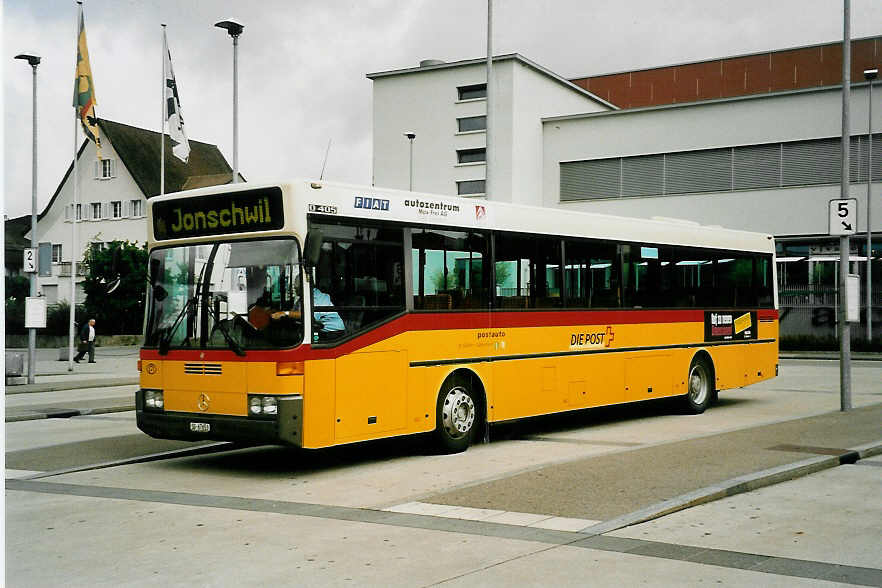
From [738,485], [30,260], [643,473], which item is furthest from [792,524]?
[30,260]

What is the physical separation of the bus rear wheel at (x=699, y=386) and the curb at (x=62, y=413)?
10616mm

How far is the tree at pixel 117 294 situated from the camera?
52938 mm

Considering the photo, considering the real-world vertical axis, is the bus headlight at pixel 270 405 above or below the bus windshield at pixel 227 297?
below

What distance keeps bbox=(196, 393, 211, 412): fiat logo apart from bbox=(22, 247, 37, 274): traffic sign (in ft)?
54.2

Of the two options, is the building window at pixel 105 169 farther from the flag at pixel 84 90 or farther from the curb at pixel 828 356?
the curb at pixel 828 356

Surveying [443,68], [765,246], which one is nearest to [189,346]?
[765,246]

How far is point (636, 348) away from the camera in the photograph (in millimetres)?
16359

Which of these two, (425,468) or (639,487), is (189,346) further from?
(639,487)

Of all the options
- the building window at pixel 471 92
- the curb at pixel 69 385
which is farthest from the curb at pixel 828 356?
the curb at pixel 69 385

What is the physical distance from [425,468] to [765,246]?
36.7 ft

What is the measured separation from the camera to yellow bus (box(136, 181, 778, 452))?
10906mm

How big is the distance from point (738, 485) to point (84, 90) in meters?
27.0

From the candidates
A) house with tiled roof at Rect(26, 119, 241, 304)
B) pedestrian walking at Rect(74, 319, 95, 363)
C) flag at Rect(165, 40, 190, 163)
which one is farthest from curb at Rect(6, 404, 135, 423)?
house with tiled roof at Rect(26, 119, 241, 304)

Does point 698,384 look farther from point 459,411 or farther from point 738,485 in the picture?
point 738,485
